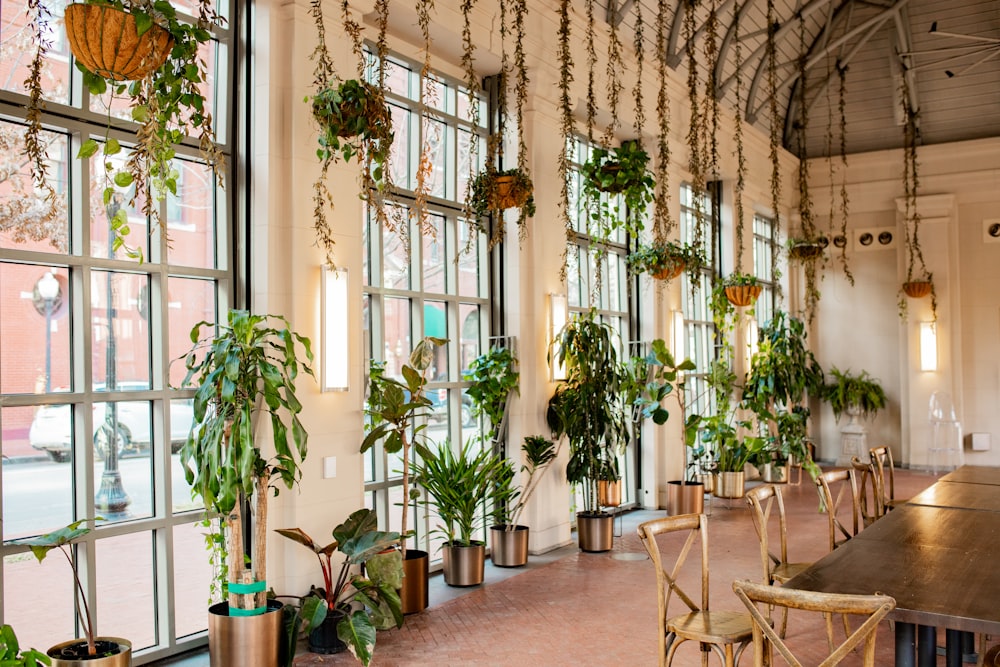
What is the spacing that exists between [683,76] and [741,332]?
3.71m

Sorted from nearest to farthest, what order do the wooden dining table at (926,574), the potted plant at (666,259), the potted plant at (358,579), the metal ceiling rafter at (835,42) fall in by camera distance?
1. the wooden dining table at (926,574)
2. the potted plant at (358,579)
3. the potted plant at (666,259)
4. the metal ceiling rafter at (835,42)

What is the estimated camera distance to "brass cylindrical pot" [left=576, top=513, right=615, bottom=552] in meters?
7.49

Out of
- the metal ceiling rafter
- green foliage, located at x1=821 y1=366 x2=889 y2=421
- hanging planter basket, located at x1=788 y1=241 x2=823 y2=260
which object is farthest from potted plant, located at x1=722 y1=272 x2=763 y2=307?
green foliage, located at x1=821 y1=366 x2=889 y2=421

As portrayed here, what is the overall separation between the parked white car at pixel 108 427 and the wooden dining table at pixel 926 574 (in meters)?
3.45

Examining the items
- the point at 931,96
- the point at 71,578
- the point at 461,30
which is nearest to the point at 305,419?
the point at 71,578

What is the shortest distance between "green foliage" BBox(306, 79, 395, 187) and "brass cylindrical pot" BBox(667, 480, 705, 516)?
548 cm

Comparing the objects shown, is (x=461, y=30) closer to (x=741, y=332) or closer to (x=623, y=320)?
(x=623, y=320)

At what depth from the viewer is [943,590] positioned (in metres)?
3.32

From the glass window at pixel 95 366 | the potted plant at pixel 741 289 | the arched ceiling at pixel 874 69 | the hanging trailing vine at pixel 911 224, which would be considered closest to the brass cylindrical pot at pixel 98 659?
the glass window at pixel 95 366

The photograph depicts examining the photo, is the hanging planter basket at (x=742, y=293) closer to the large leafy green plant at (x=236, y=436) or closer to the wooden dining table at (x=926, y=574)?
the wooden dining table at (x=926, y=574)

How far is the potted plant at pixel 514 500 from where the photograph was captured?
687 cm

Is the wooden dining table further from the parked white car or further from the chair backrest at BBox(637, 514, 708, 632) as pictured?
the parked white car

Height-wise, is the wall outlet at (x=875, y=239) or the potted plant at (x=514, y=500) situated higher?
the wall outlet at (x=875, y=239)

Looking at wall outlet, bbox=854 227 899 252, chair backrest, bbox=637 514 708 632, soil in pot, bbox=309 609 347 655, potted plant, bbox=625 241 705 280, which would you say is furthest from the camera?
wall outlet, bbox=854 227 899 252
